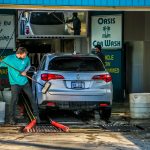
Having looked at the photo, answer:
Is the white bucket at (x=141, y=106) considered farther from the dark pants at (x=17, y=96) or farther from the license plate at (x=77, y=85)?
the dark pants at (x=17, y=96)

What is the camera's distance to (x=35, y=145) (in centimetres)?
1037

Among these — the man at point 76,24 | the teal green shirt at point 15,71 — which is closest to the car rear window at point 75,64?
the teal green shirt at point 15,71

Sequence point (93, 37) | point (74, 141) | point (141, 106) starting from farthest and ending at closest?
point (93, 37) → point (141, 106) → point (74, 141)

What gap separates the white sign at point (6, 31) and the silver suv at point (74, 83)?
18.4 ft

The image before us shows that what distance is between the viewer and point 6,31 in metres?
19.3

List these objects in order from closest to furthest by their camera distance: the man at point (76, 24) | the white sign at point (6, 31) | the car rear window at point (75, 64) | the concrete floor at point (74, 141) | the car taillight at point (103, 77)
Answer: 1. the concrete floor at point (74, 141)
2. the car taillight at point (103, 77)
3. the car rear window at point (75, 64)
4. the white sign at point (6, 31)
5. the man at point (76, 24)

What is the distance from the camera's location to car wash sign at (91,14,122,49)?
19234 mm

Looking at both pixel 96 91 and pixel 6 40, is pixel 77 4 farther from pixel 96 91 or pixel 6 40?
pixel 6 40

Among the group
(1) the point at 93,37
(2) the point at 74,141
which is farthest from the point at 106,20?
(2) the point at 74,141

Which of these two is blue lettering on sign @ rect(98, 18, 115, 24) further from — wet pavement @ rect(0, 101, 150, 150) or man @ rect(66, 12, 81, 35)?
wet pavement @ rect(0, 101, 150, 150)

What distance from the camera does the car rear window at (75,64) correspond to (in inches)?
544

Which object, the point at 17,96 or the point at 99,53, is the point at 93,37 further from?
the point at 17,96

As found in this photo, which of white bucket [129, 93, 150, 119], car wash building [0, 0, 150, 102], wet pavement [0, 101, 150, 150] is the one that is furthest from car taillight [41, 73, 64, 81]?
car wash building [0, 0, 150, 102]

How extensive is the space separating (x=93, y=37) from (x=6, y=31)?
304cm
